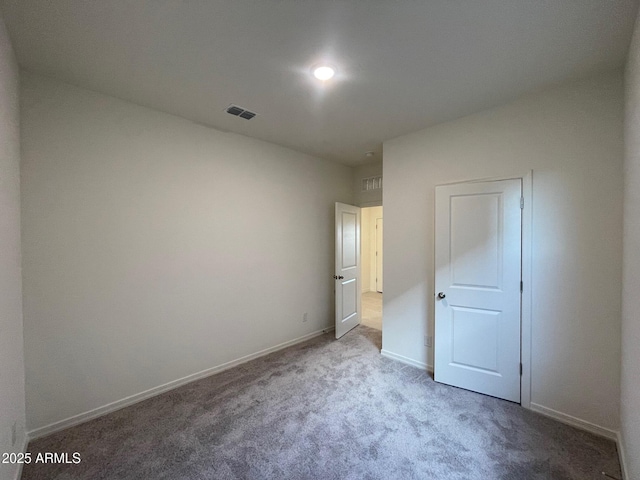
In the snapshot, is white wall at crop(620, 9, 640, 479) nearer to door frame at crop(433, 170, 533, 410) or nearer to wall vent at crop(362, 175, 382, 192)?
door frame at crop(433, 170, 533, 410)

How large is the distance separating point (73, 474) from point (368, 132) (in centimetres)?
376

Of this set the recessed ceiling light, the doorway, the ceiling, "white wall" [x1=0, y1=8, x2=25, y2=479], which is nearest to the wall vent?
the ceiling

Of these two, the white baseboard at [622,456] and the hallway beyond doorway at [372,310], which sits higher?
the white baseboard at [622,456]

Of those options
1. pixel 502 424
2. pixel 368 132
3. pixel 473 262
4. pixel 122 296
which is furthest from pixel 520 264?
pixel 122 296

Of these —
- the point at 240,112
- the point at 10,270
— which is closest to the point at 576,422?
the point at 240,112

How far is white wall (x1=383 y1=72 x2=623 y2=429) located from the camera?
1893 mm

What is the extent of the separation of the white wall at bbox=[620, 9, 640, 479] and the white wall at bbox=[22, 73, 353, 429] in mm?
3099

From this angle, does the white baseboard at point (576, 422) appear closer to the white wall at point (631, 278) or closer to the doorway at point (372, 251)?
the white wall at point (631, 278)

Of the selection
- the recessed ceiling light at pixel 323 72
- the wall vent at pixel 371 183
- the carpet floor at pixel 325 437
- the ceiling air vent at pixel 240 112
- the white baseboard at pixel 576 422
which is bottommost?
the carpet floor at pixel 325 437

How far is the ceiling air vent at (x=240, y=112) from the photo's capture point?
2.44 meters

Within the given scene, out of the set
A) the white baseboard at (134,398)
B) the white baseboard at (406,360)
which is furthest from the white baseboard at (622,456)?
the white baseboard at (134,398)

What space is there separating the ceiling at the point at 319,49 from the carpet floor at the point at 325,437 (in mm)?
2727

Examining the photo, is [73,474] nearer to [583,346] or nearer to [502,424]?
[502,424]

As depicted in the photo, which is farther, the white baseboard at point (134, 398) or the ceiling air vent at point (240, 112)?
the ceiling air vent at point (240, 112)
